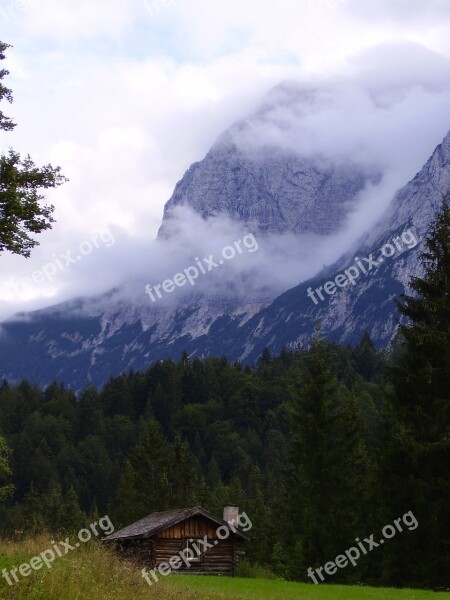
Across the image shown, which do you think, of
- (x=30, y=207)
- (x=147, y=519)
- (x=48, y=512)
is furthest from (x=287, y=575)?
(x=48, y=512)

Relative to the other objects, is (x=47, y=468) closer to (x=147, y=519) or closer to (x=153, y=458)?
(x=153, y=458)

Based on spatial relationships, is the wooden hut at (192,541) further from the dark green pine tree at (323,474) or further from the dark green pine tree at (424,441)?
the dark green pine tree at (424,441)

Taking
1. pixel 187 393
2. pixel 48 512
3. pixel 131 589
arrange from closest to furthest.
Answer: pixel 131 589, pixel 48 512, pixel 187 393

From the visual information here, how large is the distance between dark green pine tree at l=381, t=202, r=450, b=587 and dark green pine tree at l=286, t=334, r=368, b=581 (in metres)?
14.3

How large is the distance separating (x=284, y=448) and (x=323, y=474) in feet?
305

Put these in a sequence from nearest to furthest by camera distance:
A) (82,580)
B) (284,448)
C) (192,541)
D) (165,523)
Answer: (82,580), (165,523), (192,541), (284,448)

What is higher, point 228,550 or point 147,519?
point 147,519

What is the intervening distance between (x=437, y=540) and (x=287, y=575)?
19139 millimetres

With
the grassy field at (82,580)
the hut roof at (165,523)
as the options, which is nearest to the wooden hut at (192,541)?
the hut roof at (165,523)

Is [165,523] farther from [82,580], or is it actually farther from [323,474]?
[82,580]

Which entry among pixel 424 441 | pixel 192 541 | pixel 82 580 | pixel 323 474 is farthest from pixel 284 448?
pixel 82 580

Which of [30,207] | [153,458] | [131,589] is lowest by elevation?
[131,589]

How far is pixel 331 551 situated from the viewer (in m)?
42.2

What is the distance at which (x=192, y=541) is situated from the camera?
41.4m
